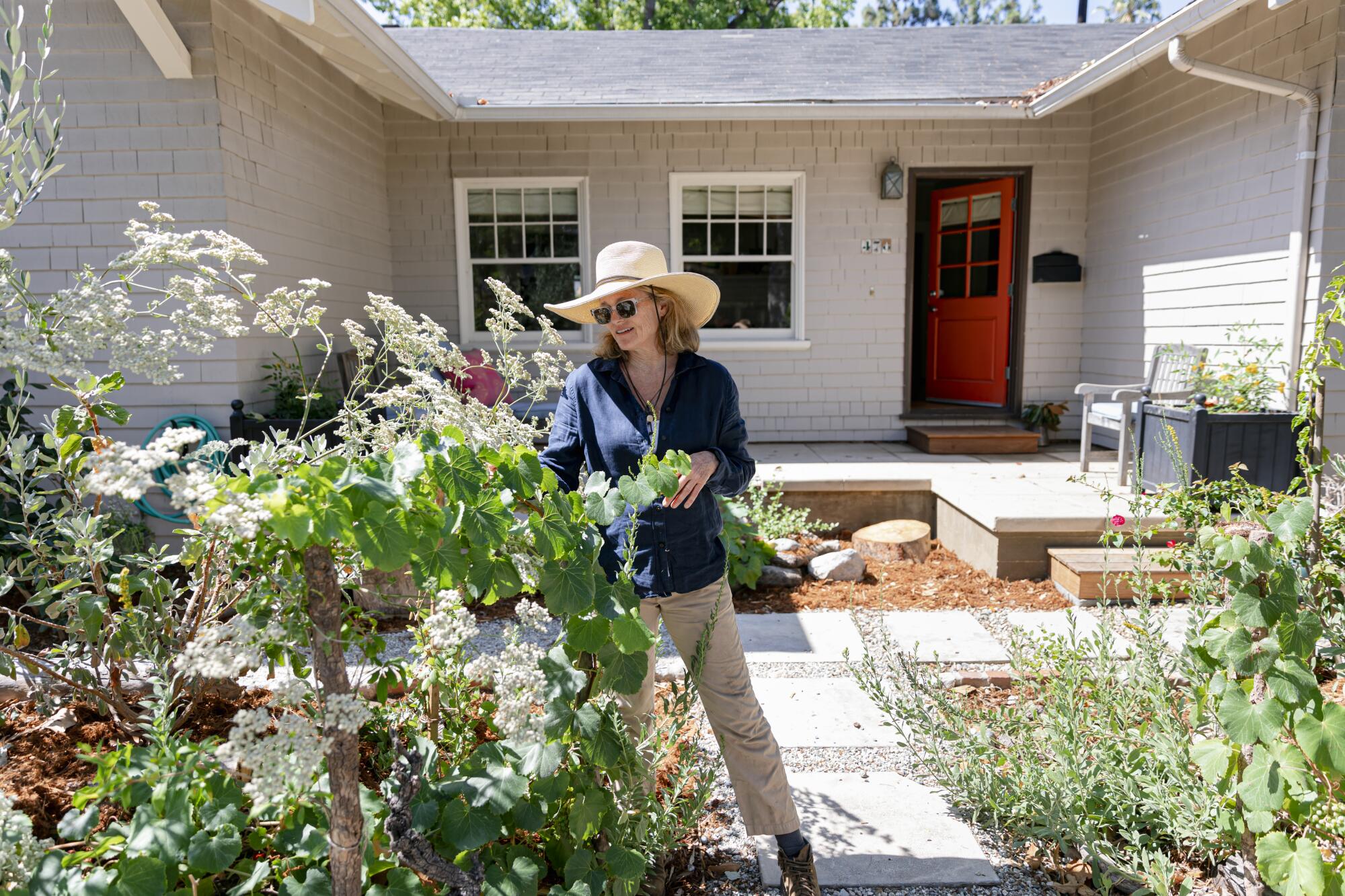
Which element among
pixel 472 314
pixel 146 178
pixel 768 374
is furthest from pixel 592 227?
pixel 146 178

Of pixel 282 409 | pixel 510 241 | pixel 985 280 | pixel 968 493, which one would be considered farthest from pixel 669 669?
pixel 985 280

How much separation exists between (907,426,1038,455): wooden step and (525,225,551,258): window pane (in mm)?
3383

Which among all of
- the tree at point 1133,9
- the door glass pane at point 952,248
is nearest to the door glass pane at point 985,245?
the door glass pane at point 952,248

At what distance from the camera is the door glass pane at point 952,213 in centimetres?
793

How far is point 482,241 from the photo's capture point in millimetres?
7238

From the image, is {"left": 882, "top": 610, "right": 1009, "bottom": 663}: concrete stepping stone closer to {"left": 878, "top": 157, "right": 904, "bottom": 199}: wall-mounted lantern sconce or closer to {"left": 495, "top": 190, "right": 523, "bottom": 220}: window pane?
{"left": 878, "top": 157, "right": 904, "bottom": 199}: wall-mounted lantern sconce

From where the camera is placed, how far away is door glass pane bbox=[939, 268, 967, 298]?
8.11m

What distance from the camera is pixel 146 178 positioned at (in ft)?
15.0

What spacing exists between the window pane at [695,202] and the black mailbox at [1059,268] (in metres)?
2.74

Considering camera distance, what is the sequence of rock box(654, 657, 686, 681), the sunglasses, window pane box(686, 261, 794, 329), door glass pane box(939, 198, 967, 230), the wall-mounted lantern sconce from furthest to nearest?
1. door glass pane box(939, 198, 967, 230)
2. window pane box(686, 261, 794, 329)
3. the wall-mounted lantern sconce
4. rock box(654, 657, 686, 681)
5. the sunglasses

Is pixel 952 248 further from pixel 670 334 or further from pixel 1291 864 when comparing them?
pixel 1291 864

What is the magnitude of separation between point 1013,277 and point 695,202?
8.98ft

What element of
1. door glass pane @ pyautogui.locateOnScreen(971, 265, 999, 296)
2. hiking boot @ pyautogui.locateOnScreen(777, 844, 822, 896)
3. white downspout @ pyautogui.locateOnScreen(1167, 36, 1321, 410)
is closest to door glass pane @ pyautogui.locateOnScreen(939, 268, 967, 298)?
door glass pane @ pyautogui.locateOnScreen(971, 265, 999, 296)

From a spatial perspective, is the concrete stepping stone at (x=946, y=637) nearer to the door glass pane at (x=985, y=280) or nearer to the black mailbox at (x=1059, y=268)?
the black mailbox at (x=1059, y=268)
